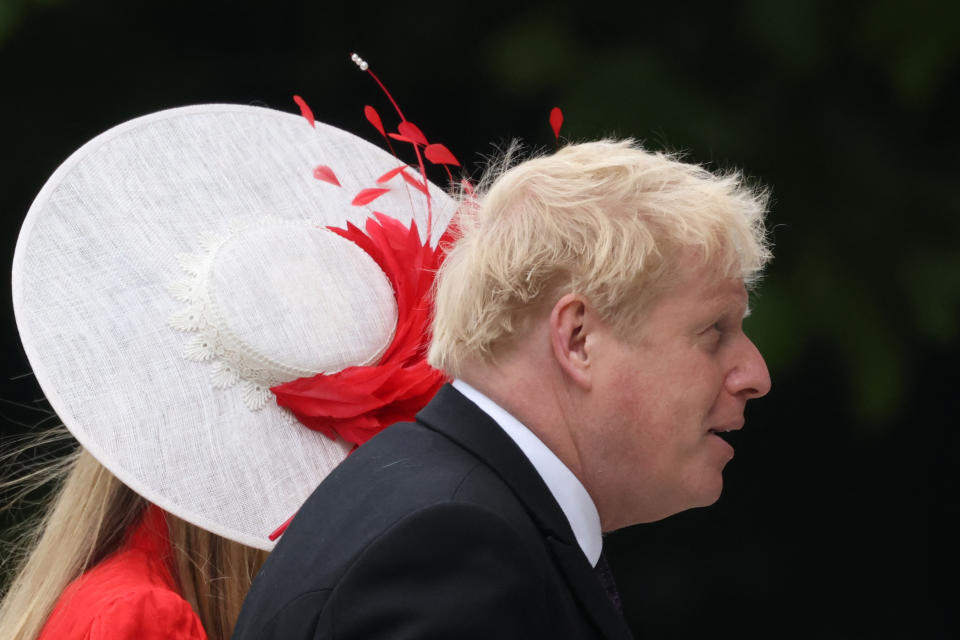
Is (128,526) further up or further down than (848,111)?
further down

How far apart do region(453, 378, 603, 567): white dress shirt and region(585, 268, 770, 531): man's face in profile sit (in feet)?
0.09

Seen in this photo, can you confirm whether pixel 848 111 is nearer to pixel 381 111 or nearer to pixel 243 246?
pixel 381 111

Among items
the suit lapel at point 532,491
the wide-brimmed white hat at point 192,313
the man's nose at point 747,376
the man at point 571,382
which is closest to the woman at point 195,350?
the wide-brimmed white hat at point 192,313

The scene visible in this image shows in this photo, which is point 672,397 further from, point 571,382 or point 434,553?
point 434,553

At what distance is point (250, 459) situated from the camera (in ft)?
4.50

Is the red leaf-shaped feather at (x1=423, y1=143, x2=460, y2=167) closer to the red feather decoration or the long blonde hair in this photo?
the red feather decoration

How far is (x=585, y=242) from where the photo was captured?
1.18 m

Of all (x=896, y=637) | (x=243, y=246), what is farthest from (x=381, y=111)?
(x=896, y=637)

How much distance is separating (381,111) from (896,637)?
1586mm

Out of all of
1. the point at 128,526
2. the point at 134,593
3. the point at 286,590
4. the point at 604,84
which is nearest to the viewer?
the point at 286,590

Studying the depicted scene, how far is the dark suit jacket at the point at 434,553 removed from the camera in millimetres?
921

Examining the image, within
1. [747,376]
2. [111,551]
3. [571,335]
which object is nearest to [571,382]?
[571,335]

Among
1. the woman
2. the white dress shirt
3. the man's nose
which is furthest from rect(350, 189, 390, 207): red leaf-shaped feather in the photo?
the man's nose

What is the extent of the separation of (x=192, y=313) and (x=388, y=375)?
0.25 metres
